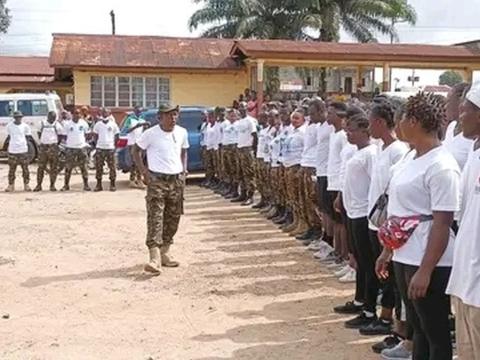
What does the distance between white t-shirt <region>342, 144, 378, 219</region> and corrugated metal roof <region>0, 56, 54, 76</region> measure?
1093 inches

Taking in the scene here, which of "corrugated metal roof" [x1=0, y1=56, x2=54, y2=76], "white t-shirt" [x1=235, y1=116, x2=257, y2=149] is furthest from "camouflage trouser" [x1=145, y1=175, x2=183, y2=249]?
"corrugated metal roof" [x1=0, y1=56, x2=54, y2=76]

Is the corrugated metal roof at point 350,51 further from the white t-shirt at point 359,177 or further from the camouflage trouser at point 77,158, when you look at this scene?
the white t-shirt at point 359,177

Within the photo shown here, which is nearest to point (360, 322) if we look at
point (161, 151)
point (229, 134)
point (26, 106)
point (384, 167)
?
Answer: point (384, 167)

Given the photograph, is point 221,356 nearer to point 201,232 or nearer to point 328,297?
point 328,297

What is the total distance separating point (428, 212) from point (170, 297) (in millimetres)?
3626

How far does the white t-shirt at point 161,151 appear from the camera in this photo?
25.9 feet

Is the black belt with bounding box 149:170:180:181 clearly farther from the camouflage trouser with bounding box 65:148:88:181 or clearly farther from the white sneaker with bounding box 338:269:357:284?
the camouflage trouser with bounding box 65:148:88:181

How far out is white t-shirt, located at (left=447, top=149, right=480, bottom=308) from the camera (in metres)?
3.03

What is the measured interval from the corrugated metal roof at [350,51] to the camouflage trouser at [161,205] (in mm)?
15198

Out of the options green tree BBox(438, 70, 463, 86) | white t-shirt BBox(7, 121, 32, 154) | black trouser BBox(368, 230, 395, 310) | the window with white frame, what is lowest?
black trouser BBox(368, 230, 395, 310)

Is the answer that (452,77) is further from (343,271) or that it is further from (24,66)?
(343,271)

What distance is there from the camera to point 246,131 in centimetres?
1285

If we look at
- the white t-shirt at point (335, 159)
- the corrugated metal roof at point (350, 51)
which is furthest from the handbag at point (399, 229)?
the corrugated metal roof at point (350, 51)

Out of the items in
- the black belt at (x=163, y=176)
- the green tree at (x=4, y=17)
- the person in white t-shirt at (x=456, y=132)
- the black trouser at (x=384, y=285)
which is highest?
the green tree at (x=4, y=17)
